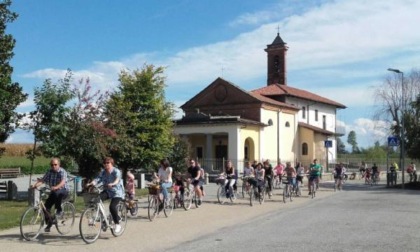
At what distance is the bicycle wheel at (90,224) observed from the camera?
11252 millimetres

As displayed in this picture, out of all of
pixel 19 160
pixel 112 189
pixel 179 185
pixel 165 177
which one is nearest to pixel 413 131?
pixel 179 185

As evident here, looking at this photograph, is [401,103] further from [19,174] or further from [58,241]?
[58,241]

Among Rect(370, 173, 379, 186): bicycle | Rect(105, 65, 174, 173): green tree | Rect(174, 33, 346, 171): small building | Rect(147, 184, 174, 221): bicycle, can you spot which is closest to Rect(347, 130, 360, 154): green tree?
Rect(174, 33, 346, 171): small building

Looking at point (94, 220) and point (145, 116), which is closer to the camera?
point (94, 220)

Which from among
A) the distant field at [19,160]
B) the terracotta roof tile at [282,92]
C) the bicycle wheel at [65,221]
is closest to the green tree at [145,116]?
the bicycle wheel at [65,221]

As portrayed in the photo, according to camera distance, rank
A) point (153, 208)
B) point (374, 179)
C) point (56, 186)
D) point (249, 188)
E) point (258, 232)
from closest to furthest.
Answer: point (56, 186) < point (258, 232) < point (153, 208) < point (249, 188) < point (374, 179)

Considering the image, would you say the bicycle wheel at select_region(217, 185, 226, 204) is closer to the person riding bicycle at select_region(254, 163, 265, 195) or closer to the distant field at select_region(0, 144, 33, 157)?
the person riding bicycle at select_region(254, 163, 265, 195)

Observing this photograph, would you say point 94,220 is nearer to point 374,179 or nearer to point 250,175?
point 250,175

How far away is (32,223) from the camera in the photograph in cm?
Answer: 1193

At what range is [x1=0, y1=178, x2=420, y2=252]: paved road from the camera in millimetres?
10711

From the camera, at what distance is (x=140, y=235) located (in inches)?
486

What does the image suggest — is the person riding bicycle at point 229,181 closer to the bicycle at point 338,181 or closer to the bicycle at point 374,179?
the bicycle at point 338,181

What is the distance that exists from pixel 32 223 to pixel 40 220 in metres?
0.20

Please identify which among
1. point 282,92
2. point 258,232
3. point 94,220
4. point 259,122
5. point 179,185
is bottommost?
point 258,232
